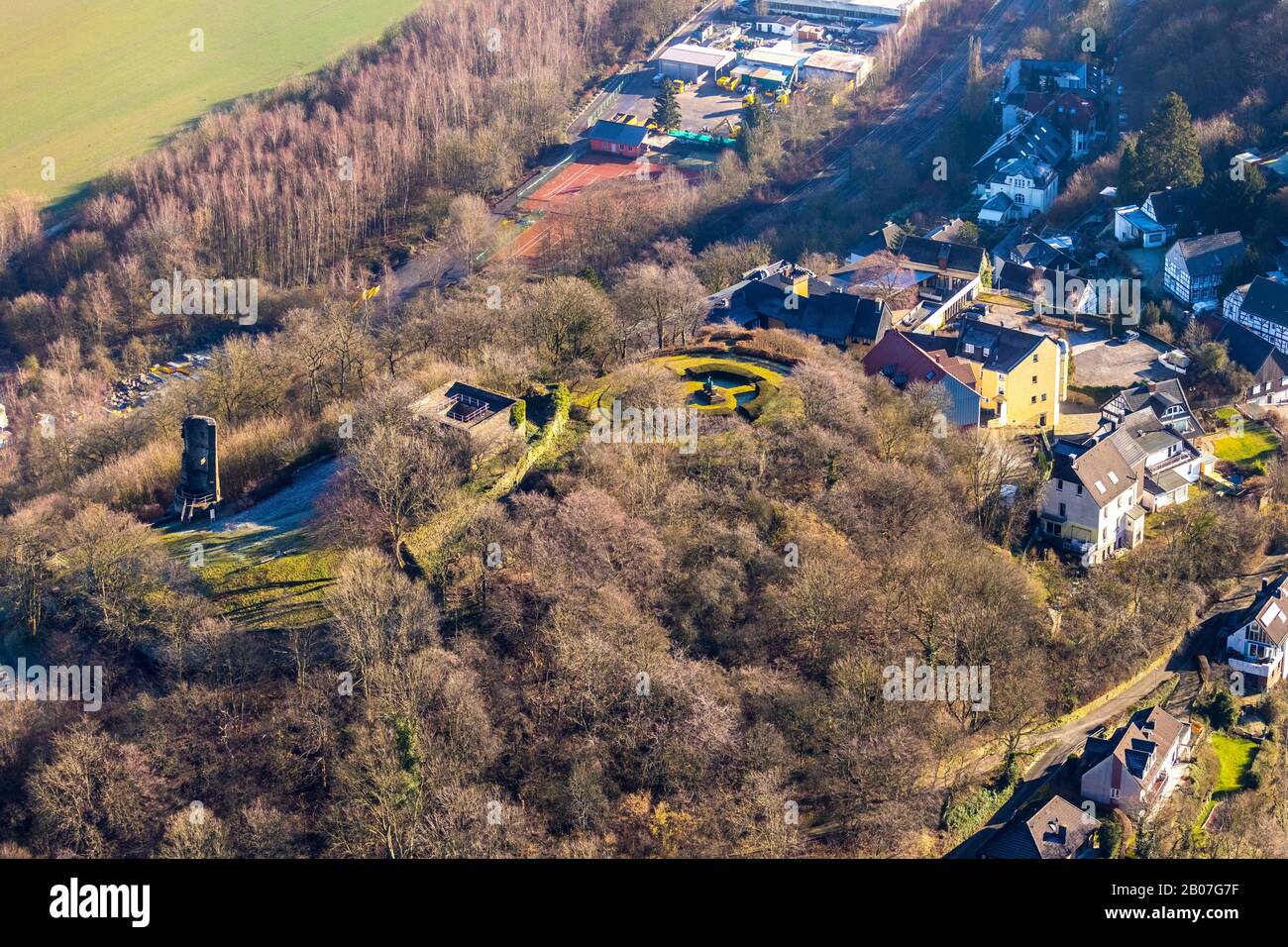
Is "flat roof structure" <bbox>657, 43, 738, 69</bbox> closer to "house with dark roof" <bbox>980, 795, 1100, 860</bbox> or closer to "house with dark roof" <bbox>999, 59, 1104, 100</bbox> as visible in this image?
"house with dark roof" <bbox>999, 59, 1104, 100</bbox>

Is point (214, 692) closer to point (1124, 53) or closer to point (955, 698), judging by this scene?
point (955, 698)

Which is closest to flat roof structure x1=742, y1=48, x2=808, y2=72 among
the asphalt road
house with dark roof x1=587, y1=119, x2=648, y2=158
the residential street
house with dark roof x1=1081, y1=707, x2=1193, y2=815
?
the asphalt road

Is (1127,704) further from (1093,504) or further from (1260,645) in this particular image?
(1093,504)

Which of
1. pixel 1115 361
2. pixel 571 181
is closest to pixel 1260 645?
pixel 1115 361

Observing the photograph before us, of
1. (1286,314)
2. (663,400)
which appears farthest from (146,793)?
(1286,314)

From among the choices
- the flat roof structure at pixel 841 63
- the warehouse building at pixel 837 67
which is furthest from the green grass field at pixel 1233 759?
the flat roof structure at pixel 841 63
